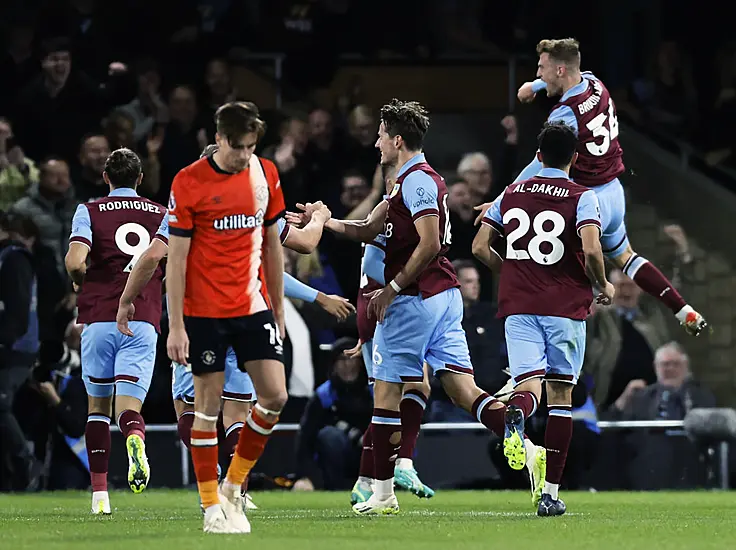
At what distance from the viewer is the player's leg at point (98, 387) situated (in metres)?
10.2

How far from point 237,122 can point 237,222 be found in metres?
0.52

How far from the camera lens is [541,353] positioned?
934cm

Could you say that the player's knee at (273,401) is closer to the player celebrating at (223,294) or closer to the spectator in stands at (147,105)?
the player celebrating at (223,294)

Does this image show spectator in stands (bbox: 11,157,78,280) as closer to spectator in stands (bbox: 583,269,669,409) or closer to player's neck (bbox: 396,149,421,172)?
spectator in stands (bbox: 583,269,669,409)

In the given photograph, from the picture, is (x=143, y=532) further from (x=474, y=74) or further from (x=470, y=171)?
(x=474, y=74)

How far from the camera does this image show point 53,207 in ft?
47.7

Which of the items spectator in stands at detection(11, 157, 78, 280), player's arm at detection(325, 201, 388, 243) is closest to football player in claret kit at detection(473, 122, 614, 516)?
player's arm at detection(325, 201, 388, 243)

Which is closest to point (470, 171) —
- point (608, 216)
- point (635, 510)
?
point (608, 216)

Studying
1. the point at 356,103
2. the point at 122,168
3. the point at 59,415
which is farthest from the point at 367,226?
the point at 356,103

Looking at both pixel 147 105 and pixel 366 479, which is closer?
pixel 366 479

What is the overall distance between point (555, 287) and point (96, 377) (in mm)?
3158

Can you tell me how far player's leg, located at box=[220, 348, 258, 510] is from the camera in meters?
10.1

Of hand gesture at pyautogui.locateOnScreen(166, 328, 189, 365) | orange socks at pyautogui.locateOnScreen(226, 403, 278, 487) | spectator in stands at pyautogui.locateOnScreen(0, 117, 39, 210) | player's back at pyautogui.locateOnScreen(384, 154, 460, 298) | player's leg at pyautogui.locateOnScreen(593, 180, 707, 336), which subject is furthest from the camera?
spectator in stands at pyautogui.locateOnScreen(0, 117, 39, 210)

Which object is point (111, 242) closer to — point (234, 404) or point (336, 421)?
point (234, 404)
